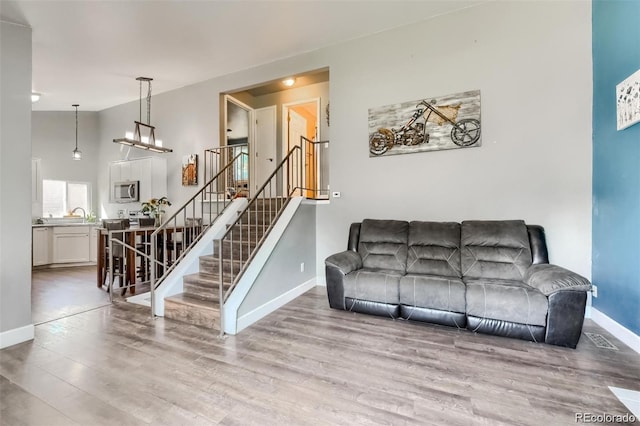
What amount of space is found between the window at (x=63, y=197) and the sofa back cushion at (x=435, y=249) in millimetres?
7819

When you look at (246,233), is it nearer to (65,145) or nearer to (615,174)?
(615,174)

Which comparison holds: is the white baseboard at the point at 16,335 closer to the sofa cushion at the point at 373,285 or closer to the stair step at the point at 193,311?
the stair step at the point at 193,311

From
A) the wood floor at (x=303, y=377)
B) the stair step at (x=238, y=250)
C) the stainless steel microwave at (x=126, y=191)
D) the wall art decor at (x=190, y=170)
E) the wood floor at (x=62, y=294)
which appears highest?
the wall art decor at (x=190, y=170)

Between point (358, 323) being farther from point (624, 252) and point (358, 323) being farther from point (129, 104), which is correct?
point (129, 104)

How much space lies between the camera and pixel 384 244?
3496 mm

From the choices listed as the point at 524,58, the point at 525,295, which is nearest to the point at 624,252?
the point at 525,295

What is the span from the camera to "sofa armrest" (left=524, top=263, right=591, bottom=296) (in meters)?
2.25

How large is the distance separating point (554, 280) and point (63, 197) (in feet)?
30.2

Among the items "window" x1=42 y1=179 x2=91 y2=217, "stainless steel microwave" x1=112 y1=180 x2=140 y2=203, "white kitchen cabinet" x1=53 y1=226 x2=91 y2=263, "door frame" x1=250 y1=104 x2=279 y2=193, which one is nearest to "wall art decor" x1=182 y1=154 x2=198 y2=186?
"door frame" x1=250 y1=104 x2=279 y2=193

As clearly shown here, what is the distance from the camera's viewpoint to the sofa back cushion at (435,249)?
3.13 meters

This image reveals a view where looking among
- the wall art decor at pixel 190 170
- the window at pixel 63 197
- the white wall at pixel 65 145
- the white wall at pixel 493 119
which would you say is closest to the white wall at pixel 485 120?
the white wall at pixel 493 119

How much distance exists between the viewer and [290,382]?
1875 millimetres

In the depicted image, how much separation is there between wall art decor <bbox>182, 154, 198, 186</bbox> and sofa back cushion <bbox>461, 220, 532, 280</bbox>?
16.0 feet

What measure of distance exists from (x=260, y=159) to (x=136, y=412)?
17.8ft
